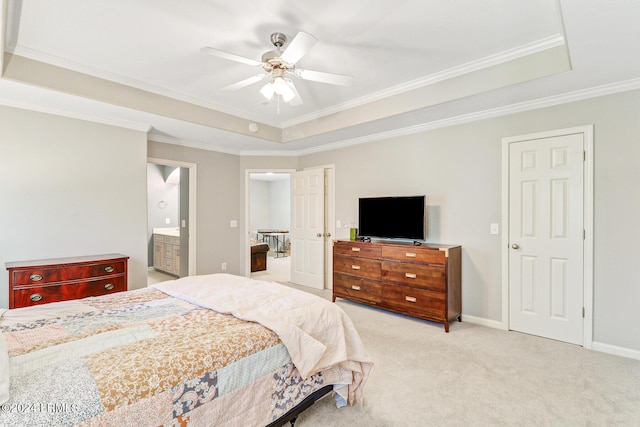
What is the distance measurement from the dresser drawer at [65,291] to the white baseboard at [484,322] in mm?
3858

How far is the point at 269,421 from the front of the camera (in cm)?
158

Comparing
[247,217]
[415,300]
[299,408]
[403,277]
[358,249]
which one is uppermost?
[247,217]

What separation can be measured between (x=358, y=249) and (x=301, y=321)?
7.84ft

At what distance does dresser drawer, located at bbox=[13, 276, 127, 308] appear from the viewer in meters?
2.71

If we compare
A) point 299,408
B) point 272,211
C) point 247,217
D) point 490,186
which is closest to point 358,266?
point 490,186

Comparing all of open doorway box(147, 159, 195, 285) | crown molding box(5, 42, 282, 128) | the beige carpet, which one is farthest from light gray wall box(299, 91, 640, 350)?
open doorway box(147, 159, 195, 285)

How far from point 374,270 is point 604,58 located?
2872 mm

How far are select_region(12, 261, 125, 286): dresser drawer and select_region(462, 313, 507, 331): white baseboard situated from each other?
3906mm

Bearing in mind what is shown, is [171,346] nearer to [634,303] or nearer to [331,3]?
[331,3]

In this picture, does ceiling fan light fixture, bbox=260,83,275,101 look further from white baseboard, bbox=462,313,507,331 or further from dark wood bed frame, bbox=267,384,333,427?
white baseboard, bbox=462,313,507,331

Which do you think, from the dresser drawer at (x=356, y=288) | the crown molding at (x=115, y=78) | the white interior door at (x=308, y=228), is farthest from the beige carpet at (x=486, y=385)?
the crown molding at (x=115, y=78)

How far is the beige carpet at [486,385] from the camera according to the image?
193 centimetres

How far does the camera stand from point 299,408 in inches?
68.9

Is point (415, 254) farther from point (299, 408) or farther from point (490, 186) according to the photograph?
point (299, 408)
